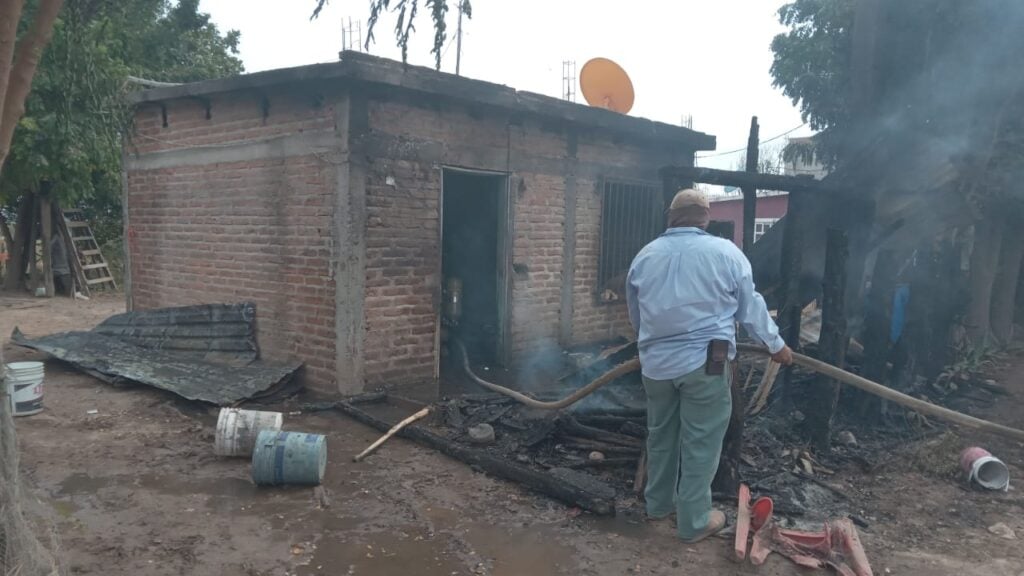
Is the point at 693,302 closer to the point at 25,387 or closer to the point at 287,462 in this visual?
the point at 287,462

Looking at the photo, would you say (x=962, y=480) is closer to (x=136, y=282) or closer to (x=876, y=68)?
(x=876, y=68)

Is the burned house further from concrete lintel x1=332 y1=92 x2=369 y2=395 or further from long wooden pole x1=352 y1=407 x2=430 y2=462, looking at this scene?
long wooden pole x1=352 y1=407 x2=430 y2=462

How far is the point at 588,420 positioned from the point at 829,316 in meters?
2.18

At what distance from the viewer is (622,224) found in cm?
988

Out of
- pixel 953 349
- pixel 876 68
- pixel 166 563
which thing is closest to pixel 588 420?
pixel 166 563

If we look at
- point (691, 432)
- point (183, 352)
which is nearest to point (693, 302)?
A: point (691, 432)

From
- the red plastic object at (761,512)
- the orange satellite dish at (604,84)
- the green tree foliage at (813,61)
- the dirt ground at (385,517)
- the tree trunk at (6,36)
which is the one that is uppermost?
the green tree foliage at (813,61)

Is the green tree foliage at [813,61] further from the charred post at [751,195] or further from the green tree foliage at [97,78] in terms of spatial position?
the green tree foliage at [97,78]

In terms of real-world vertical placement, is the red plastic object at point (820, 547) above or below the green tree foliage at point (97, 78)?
below

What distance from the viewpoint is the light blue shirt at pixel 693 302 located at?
13.1ft

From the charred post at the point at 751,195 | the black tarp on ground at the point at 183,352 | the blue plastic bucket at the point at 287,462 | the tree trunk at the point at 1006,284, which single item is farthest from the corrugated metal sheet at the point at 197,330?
the tree trunk at the point at 1006,284

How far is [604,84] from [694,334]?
625 cm

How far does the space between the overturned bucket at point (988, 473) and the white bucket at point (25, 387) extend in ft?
27.0

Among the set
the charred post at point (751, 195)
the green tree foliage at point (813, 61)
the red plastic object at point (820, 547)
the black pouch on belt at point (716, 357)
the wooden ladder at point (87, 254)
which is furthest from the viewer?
the wooden ladder at point (87, 254)
